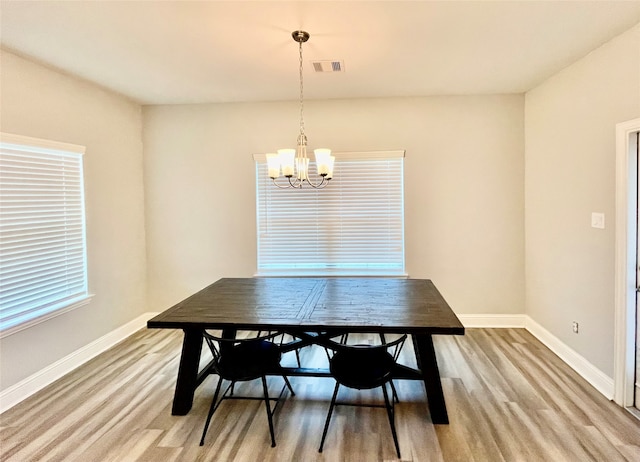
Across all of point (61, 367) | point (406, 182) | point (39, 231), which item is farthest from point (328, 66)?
point (61, 367)

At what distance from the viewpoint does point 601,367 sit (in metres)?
2.80

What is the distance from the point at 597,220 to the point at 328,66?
250cm

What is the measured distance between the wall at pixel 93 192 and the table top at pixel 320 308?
4.45ft

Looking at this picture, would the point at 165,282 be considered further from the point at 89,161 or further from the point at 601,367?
the point at 601,367

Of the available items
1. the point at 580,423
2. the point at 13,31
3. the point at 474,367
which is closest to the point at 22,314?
the point at 13,31

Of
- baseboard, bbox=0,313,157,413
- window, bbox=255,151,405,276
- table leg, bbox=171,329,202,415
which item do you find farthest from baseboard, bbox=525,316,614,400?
baseboard, bbox=0,313,157,413

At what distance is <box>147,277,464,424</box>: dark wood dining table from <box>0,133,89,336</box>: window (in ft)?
4.29

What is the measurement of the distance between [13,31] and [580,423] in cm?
458

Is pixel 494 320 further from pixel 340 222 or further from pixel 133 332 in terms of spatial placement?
pixel 133 332

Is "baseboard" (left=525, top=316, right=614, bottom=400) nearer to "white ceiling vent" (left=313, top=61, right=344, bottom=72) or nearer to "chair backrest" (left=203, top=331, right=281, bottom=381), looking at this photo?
"chair backrest" (left=203, top=331, right=281, bottom=381)

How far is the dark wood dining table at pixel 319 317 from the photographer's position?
223cm

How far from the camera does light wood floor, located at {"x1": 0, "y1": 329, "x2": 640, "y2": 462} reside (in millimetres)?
2135

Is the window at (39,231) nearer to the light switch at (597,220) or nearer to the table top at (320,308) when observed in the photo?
the table top at (320,308)

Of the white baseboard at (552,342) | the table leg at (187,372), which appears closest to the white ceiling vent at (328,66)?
the table leg at (187,372)
